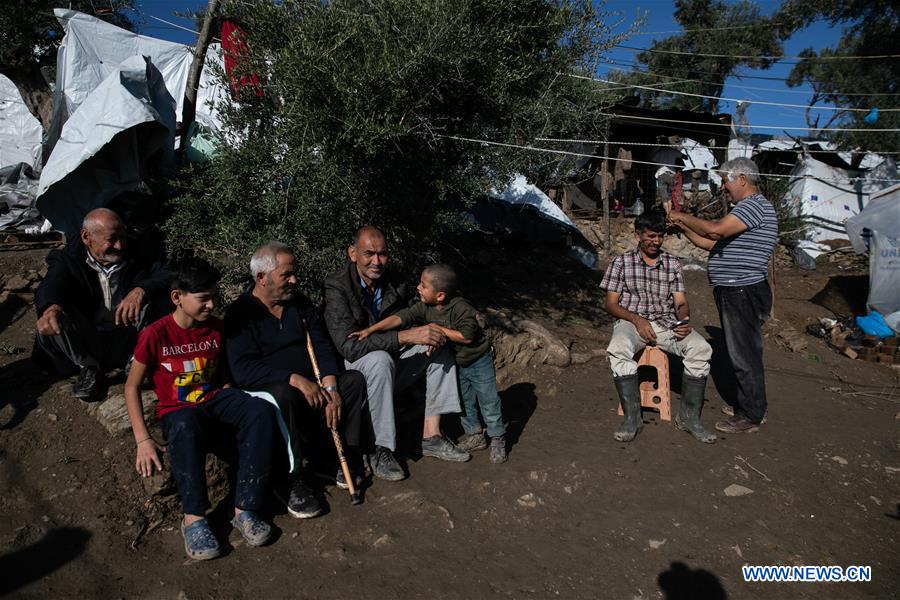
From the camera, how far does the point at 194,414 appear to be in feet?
9.75

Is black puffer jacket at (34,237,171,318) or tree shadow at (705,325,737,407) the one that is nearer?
black puffer jacket at (34,237,171,318)

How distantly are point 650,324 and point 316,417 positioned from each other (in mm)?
2631

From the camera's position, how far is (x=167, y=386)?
10.1 ft

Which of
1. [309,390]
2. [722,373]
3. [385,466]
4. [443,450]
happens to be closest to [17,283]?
[309,390]

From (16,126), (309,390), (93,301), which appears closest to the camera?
(309,390)

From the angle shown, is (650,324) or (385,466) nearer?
(385,466)

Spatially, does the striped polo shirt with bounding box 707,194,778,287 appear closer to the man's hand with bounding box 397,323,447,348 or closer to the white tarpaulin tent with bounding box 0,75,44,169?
the man's hand with bounding box 397,323,447,348

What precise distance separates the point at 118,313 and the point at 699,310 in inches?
325

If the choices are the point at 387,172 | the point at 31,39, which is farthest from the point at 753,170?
the point at 31,39

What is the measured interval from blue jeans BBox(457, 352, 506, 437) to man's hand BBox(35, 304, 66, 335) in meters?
2.55

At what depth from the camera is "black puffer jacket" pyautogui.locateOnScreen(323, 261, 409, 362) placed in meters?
3.73

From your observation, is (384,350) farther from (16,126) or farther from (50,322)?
(16,126)

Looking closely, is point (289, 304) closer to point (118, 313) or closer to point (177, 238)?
point (118, 313)

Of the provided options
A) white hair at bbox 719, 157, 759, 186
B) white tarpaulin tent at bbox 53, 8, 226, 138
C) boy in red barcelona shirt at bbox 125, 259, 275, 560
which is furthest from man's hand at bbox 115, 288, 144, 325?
white hair at bbox 719, 157, 759, 186
